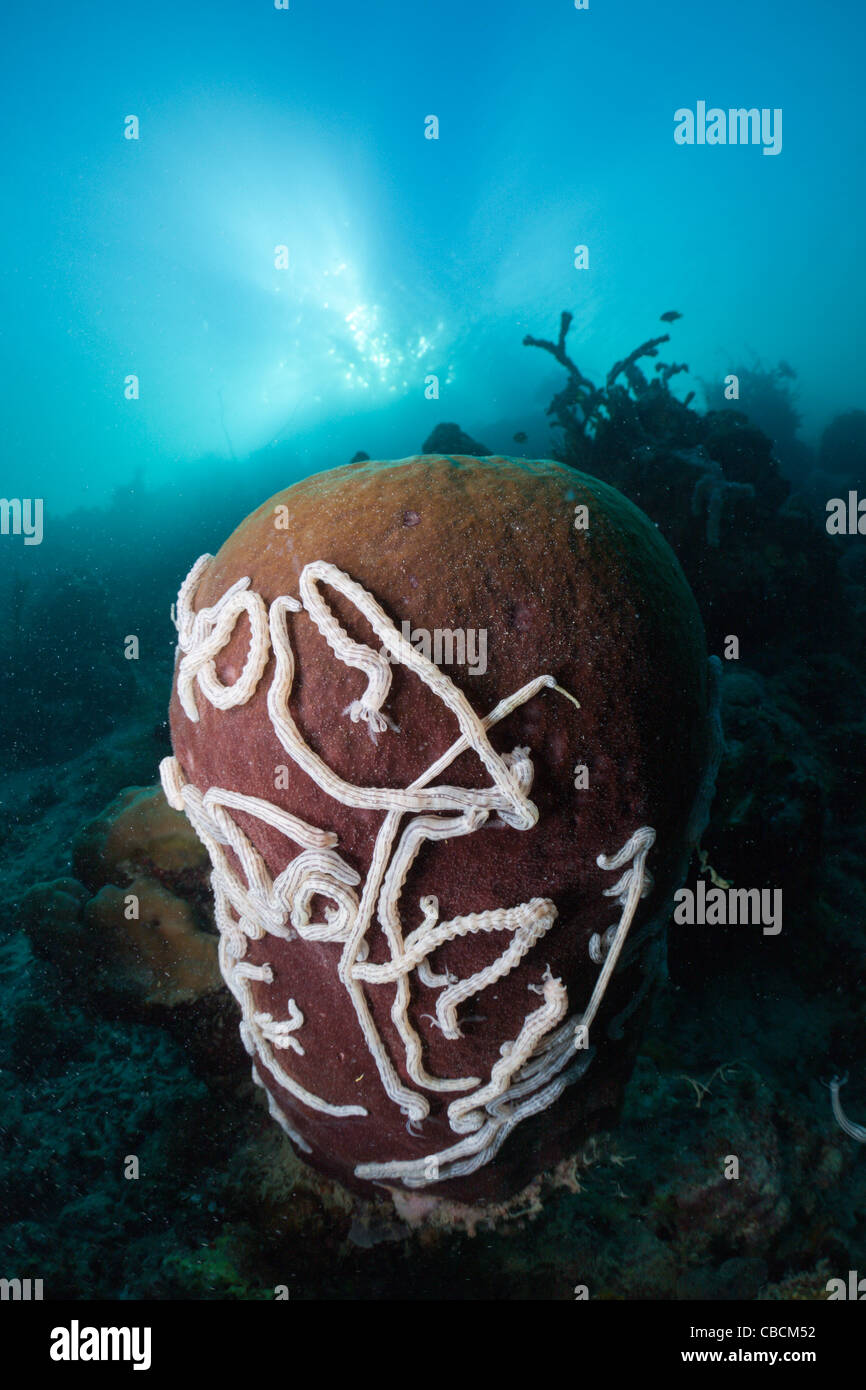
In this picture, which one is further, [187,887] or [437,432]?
[437,432]

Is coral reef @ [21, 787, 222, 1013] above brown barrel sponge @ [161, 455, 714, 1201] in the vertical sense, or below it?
below

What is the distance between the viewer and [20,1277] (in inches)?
101

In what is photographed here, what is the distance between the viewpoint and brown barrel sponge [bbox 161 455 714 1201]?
1799 millimetres

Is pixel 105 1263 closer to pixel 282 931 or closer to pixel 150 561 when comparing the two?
pixel 282 931

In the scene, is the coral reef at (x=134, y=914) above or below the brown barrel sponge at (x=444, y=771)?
below

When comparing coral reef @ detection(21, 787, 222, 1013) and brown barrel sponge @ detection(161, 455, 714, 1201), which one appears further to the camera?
coral reef @ detection(21, 787, 222, 1013)

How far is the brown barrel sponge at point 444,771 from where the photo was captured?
1799mm

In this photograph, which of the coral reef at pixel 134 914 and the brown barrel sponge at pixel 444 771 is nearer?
the brown barrel sponge at pixel 444 771

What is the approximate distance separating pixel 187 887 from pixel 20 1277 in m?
1.89

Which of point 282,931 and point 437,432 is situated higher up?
point 437,432

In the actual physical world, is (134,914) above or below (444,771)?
below

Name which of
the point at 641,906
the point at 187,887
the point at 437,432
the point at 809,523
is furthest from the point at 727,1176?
the point at 437,432

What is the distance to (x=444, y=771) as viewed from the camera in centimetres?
180

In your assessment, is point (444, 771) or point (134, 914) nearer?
point (444, 771)
